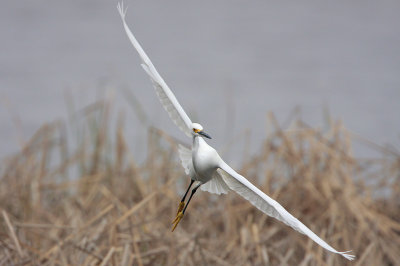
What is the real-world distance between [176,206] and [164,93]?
255 centimetres

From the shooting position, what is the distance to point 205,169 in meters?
1.35

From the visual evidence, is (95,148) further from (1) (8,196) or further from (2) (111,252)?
(2) (111,252)

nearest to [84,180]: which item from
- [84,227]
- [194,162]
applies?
[84,227]

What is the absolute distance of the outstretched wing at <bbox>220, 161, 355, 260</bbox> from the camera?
4.45ft

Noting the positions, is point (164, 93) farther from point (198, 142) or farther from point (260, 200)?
point (260, 200)

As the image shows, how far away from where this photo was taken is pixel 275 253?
11.3ft

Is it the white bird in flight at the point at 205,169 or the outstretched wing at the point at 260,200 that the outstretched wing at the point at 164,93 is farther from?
the outstretched wing at the point at 260,200

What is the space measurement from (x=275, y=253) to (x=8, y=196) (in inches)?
89.9

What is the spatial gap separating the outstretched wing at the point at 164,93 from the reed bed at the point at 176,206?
4.77 feet

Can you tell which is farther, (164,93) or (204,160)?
(164,93)

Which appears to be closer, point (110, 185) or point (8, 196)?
point (8, 196)

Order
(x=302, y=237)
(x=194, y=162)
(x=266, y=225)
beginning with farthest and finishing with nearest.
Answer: (x=266, y=225) < (x=302, y=237) < (x=194, y=162)

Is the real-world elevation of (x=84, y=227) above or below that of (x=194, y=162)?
below

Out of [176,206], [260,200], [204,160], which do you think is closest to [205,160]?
[204,160]
